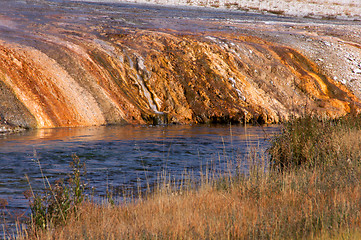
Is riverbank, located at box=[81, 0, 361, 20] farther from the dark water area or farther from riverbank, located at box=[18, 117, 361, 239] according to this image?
riverbank, located at box=[18, 117, 361, 239]

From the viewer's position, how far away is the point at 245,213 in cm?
595

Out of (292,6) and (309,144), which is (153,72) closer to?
(309,144)

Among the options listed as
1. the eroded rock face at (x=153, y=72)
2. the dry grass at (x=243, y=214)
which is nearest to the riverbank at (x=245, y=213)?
the dry grass at (x=243, y=214)

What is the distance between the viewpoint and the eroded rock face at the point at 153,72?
20328 mm

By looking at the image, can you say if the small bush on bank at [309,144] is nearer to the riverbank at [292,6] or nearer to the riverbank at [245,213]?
the riverbank at [245,213]

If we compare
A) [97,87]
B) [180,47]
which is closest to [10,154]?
[97,87]

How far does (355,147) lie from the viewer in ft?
30.8

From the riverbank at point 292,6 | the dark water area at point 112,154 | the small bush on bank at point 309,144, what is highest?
the riverbank at point 292,6

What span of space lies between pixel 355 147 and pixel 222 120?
15.7m

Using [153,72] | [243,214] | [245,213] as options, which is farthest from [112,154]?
[153,72]

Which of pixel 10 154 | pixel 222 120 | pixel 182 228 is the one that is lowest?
pixel 222 120

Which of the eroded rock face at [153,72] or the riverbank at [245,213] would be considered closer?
the riverbank at [245,213]

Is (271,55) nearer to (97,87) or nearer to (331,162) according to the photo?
(97,87)

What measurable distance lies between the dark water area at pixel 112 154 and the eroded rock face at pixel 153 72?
2403 mm
